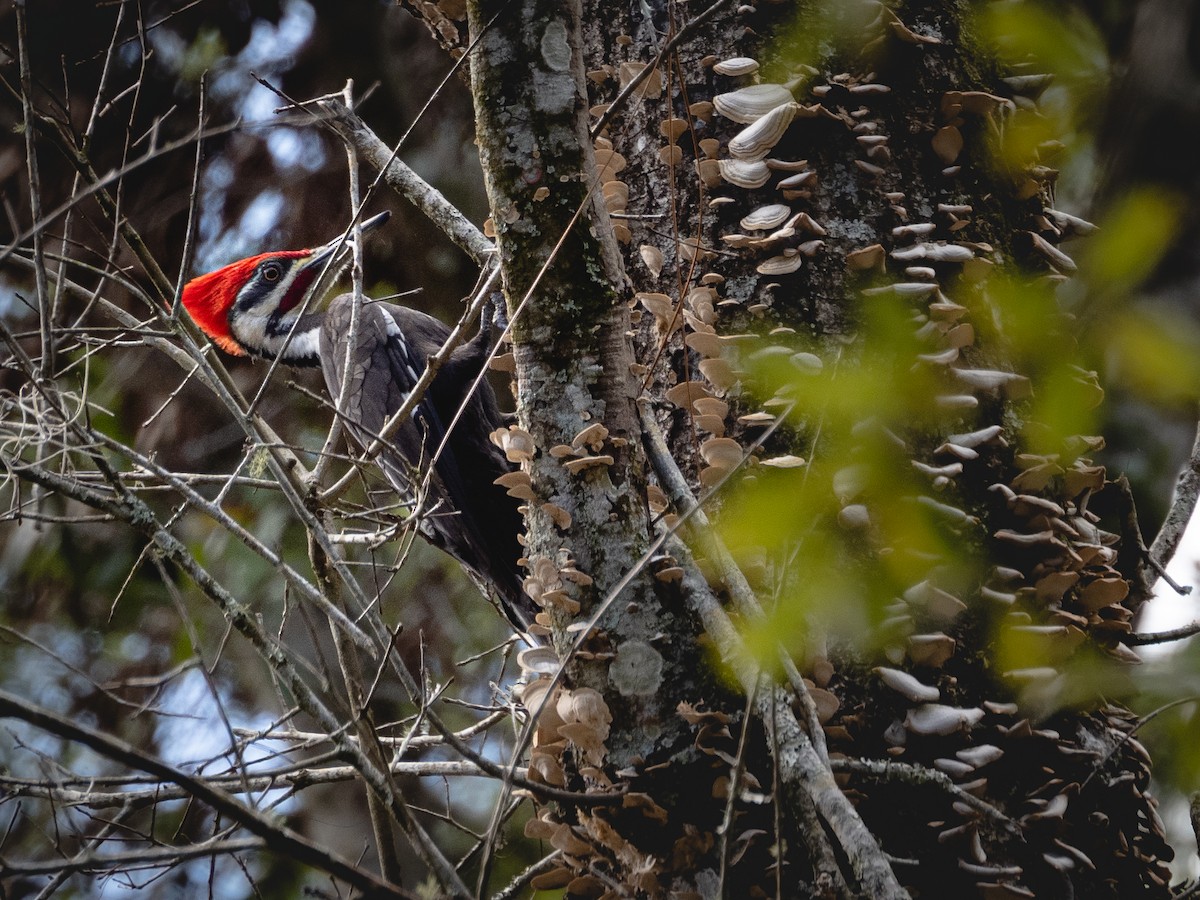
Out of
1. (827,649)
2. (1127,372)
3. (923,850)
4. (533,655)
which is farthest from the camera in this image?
(533,655)

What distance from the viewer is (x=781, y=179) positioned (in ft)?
6.15

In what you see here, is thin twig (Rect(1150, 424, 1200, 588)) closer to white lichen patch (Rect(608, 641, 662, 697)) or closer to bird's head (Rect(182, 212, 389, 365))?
white lichen patch (Rect(608, 641, 662, 697))

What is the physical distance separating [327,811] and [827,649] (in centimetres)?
357

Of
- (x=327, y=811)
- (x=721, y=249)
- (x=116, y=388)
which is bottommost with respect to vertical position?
(x=327, y=811)

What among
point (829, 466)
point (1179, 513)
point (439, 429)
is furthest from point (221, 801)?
point (439, 429)

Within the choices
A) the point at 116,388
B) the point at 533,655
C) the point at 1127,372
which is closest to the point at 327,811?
the point at 116,388

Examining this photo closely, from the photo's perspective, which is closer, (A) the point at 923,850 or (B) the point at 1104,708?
(A) the point at 923,850

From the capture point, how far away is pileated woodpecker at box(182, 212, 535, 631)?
2.98 meters

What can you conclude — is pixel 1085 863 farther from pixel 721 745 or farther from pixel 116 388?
pixel 116 388

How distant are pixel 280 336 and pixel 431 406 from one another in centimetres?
113

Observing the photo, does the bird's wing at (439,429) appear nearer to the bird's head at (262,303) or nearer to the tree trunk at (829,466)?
the bird's head at (262,303)

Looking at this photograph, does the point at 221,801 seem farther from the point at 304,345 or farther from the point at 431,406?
the point at 304,345

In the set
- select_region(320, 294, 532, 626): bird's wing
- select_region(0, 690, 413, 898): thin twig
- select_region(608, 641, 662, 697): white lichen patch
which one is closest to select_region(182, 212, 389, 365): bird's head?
select_region(320, 294, 532, 626): bird's wing

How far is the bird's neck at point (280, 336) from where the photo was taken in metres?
3.91
